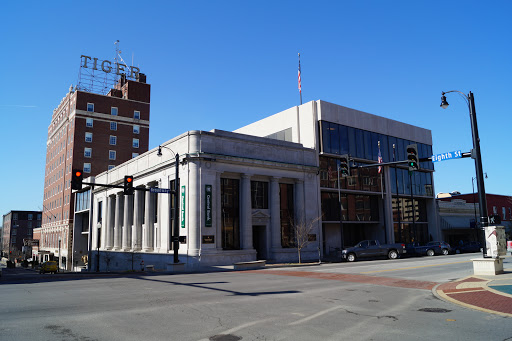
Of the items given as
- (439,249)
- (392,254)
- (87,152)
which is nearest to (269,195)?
(392,254)

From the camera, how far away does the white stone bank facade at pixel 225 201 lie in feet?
114

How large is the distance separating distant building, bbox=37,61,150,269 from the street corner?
6814cm

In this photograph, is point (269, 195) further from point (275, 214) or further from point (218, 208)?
point (218, 208)

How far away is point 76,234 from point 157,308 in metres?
64.5

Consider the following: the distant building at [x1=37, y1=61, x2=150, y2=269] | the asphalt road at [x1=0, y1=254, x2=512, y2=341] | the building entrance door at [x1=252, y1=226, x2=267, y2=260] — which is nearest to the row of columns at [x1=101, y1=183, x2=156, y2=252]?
the building entrance door at [x1=252, y1=226, x2=267, y2=260]

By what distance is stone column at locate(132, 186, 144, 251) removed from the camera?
148 ft

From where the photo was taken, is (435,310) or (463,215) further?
(463,215)

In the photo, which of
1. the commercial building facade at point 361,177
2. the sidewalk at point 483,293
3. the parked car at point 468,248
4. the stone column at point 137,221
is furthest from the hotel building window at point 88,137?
the sidewalk at point 483,293

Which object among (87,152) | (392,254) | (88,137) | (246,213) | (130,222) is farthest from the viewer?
(88,137)

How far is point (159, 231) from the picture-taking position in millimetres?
39938

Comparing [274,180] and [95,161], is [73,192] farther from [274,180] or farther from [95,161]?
[274,180]

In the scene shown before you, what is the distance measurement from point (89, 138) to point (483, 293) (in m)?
72.7

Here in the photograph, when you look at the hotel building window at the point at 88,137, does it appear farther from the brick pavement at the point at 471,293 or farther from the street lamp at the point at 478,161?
the street lamp at the point at 478,161

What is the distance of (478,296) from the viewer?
12766 mm
